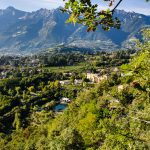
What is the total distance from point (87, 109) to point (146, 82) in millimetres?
60368

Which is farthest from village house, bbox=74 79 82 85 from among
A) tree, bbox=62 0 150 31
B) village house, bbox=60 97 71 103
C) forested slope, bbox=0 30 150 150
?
tree, bbox=62 0 150 31

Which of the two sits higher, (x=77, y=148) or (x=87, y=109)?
(x=77, y=148)

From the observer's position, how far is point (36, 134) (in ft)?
221

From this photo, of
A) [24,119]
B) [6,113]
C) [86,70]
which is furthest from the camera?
[86,70]

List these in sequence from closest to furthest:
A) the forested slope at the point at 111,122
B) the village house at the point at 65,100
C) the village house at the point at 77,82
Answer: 1. the forested slope at the point at 111,122
2. the village house at the point at 65,100
3. the village house at the point at 77,82

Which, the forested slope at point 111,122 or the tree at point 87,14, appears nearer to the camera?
the tree at point 87,14

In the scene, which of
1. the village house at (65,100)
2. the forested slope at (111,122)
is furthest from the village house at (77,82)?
the forested slope at (111,122)

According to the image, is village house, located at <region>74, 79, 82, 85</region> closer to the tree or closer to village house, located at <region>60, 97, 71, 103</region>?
village house, located at <region>60, 97, 71, 103</region>

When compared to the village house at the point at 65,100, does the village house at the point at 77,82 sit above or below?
above

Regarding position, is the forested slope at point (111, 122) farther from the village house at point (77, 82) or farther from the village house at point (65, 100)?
the village house at point (77, 82)

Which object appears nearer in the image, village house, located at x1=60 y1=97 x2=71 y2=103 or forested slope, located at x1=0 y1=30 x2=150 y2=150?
forested slope, located at x1=0 y1=30 x2=150 y2=150

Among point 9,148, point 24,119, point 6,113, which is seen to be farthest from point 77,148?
point 6,113

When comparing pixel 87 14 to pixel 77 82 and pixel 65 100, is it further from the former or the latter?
pixel 77 82

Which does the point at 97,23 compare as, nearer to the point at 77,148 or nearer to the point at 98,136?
the point at 77,148
